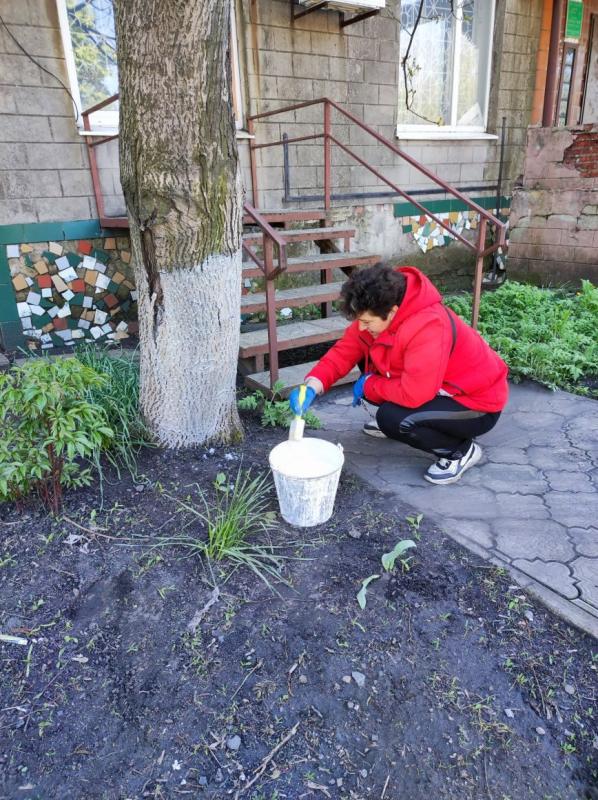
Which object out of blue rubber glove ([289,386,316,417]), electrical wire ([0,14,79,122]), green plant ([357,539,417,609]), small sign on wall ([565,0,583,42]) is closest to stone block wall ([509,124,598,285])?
small sign on wall ([565,0,583,42])

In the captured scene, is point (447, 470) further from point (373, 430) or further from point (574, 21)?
point (574, 21)

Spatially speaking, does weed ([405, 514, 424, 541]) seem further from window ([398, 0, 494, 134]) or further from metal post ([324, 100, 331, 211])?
window ([398, 0, 494, 134])

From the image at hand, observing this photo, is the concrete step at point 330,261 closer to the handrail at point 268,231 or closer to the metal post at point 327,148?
the metal post at point 327,148

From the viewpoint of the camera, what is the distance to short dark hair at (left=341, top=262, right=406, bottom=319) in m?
2.38

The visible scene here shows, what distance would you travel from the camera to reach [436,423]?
2691 mm

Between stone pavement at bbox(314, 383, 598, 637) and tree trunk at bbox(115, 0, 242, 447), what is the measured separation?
94 cm

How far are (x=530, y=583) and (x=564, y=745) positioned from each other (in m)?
0.63

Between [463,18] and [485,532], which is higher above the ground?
[463,18]

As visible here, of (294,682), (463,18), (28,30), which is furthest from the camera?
(463,18)

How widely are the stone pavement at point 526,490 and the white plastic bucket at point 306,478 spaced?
517 mm

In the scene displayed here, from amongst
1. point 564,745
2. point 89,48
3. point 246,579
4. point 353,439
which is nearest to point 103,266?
point 89,48

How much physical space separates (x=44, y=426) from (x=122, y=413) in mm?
638

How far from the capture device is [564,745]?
1496 mm

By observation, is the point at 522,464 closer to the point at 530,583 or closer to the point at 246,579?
the point at 530,583
